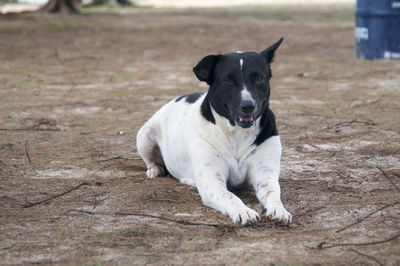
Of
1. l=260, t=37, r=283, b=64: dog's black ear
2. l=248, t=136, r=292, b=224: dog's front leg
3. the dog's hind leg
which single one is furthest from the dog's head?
the dog's hind leg

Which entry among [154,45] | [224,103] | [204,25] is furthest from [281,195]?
[204,25]

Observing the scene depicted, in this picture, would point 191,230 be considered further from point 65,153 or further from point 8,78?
point 8,78

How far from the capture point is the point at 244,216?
14.0 feet

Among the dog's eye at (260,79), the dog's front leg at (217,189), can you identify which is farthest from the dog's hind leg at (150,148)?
the dog's eye at (260,79)

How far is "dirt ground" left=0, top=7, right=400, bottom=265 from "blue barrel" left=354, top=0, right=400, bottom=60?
422 mm

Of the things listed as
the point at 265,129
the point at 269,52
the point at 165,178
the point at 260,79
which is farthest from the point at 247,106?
the point at 165,178

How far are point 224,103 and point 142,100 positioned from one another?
467 centimetres

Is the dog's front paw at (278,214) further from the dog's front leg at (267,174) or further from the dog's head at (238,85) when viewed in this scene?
the dog's head at (238,85)

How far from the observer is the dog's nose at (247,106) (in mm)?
4586

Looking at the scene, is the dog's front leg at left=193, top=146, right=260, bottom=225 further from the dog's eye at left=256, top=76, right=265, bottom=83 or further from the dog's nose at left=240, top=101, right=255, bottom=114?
the dog's eye at left=256, top=76, right=265, bottom=83

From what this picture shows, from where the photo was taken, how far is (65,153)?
6.54 m

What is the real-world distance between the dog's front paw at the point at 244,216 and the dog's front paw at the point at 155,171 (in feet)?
5.05

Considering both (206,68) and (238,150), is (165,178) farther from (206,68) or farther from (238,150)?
(206,68)

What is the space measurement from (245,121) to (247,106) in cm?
17
